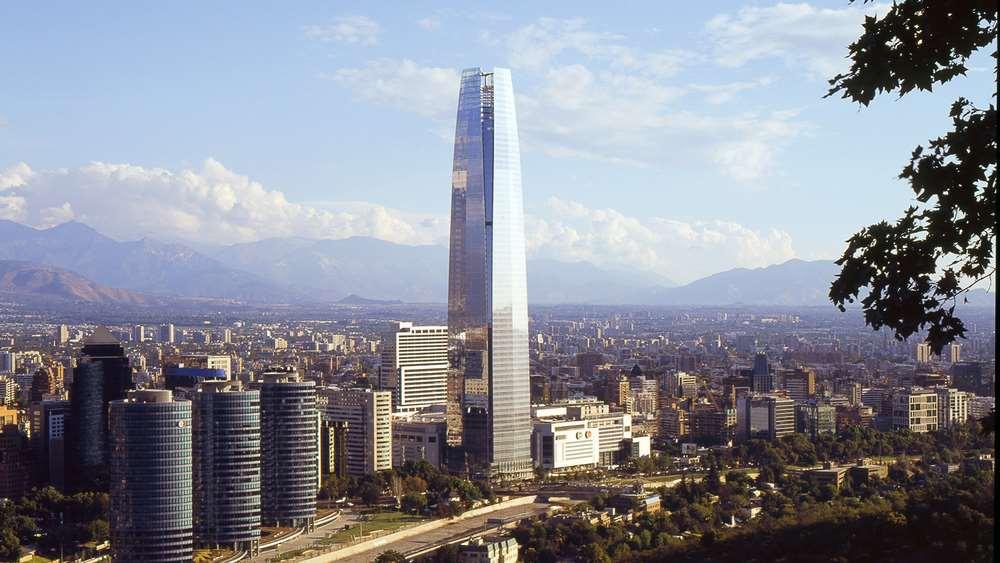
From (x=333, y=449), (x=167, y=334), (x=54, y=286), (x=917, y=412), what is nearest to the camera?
(x=333, y=449)

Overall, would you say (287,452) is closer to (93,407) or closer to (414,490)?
(414,490)

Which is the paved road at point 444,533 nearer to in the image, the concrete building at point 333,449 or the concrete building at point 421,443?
the concrete building at point 333,449

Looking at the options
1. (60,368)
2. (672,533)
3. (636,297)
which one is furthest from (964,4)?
(636,297)

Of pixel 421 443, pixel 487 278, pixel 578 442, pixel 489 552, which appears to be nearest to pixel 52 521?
pixel 489 552

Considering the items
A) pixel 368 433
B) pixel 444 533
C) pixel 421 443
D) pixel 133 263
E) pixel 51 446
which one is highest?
pixel 133 263

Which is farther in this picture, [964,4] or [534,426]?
[534,426]

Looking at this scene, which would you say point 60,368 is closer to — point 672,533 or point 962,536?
point 672,533
